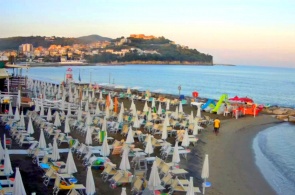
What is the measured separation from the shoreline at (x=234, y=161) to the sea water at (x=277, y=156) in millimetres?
307

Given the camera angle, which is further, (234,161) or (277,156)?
(277,156)

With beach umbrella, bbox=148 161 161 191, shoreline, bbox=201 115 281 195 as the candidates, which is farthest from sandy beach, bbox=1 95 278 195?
beach umbrella, bbox=148 161 161 191

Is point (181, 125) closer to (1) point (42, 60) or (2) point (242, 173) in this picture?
(2) point (242, 173)

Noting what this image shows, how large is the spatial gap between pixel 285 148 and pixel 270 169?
5.11 meters

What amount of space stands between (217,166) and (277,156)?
4.96 m

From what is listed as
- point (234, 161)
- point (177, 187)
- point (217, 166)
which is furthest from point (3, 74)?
point (177, 187)

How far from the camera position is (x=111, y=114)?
2031 cm

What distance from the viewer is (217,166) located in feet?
43.5

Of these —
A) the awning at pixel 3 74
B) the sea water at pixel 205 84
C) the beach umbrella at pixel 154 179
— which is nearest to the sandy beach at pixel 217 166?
the beach umbrella at pixel 154 179

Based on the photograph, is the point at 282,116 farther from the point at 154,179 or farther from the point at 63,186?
the point at 63,186

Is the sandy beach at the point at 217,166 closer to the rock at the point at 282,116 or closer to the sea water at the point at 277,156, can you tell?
the sea water at the point at 277,156

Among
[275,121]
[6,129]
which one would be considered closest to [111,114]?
[6,129]

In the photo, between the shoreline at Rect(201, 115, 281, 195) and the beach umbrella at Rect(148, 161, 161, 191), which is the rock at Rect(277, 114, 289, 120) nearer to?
the shoreline at Rect(201, 115, 281, 195)

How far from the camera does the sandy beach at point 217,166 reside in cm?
1048
